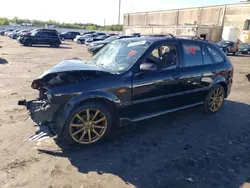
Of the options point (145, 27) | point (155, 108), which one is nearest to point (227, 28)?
point (145, 27)

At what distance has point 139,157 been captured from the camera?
3326mm

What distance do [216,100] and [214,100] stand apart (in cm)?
10

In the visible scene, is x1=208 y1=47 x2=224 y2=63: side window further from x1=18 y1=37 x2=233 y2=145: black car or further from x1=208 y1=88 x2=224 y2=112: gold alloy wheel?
x1=208 y1=88 x2=224 y2=112: gold alloy wheel

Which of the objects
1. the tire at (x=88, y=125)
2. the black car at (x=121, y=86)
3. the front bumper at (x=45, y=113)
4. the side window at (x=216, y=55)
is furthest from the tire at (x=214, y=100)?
the front bumper at (x=45, y=113)

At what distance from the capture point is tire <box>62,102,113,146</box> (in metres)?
3.31

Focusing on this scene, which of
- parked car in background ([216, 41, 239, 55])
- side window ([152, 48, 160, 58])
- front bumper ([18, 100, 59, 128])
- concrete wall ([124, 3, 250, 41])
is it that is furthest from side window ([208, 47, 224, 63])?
concrete wall ([124, 3, 250, 41])

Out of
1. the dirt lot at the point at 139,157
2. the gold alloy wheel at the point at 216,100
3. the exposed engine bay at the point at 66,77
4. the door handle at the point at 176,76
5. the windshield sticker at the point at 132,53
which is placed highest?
the windshield sticker at the point at 132,53

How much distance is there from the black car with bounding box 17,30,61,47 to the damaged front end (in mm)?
21890

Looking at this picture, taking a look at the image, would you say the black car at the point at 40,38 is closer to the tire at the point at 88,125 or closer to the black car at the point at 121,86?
the black car at the point at 121,86

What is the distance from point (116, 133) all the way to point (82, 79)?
1301 mm

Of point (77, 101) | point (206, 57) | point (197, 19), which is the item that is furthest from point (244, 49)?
point (77, 101)

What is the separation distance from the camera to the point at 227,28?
37969mm

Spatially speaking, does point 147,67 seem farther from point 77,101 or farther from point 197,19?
point 197,19

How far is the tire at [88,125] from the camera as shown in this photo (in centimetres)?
331
